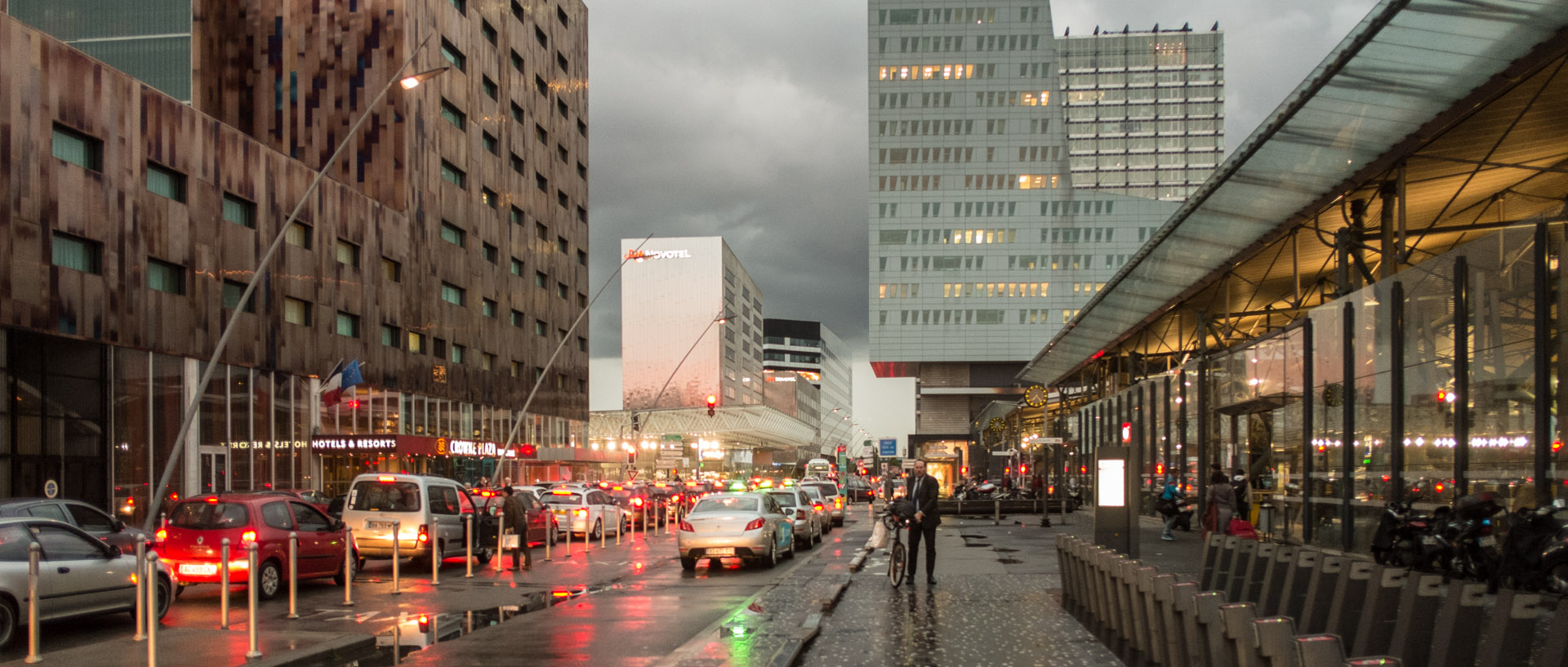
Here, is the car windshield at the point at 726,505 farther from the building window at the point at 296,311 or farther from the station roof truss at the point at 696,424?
the station roof truss at the point at 696,424

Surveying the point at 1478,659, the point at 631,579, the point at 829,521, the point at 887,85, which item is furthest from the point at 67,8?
the point at 887,85

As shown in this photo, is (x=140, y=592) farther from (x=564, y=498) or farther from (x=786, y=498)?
(x=564, y=498)

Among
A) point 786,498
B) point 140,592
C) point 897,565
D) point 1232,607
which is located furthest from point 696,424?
point 1232,607

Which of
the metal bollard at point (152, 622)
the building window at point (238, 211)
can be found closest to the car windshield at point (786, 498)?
the building window at point (238, 211)

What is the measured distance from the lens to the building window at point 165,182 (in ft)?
111

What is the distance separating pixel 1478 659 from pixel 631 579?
1562 centimetres

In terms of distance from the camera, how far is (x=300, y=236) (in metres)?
42.2

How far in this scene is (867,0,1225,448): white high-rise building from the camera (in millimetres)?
110812

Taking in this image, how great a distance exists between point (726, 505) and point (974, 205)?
91055 millimetres

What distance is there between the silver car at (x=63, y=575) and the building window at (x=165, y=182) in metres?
22.7

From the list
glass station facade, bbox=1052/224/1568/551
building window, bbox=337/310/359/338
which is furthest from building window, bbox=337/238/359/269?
glass station facade, bbox=1052/224/1568/551

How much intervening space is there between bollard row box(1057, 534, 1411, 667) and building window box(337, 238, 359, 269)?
119 ft

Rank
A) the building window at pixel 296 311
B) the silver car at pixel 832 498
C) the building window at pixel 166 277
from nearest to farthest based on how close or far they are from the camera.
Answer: the building window at pixel 166 277
the building window at pixel 296 311
the silver car at pixel 832 498

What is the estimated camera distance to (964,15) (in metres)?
114
